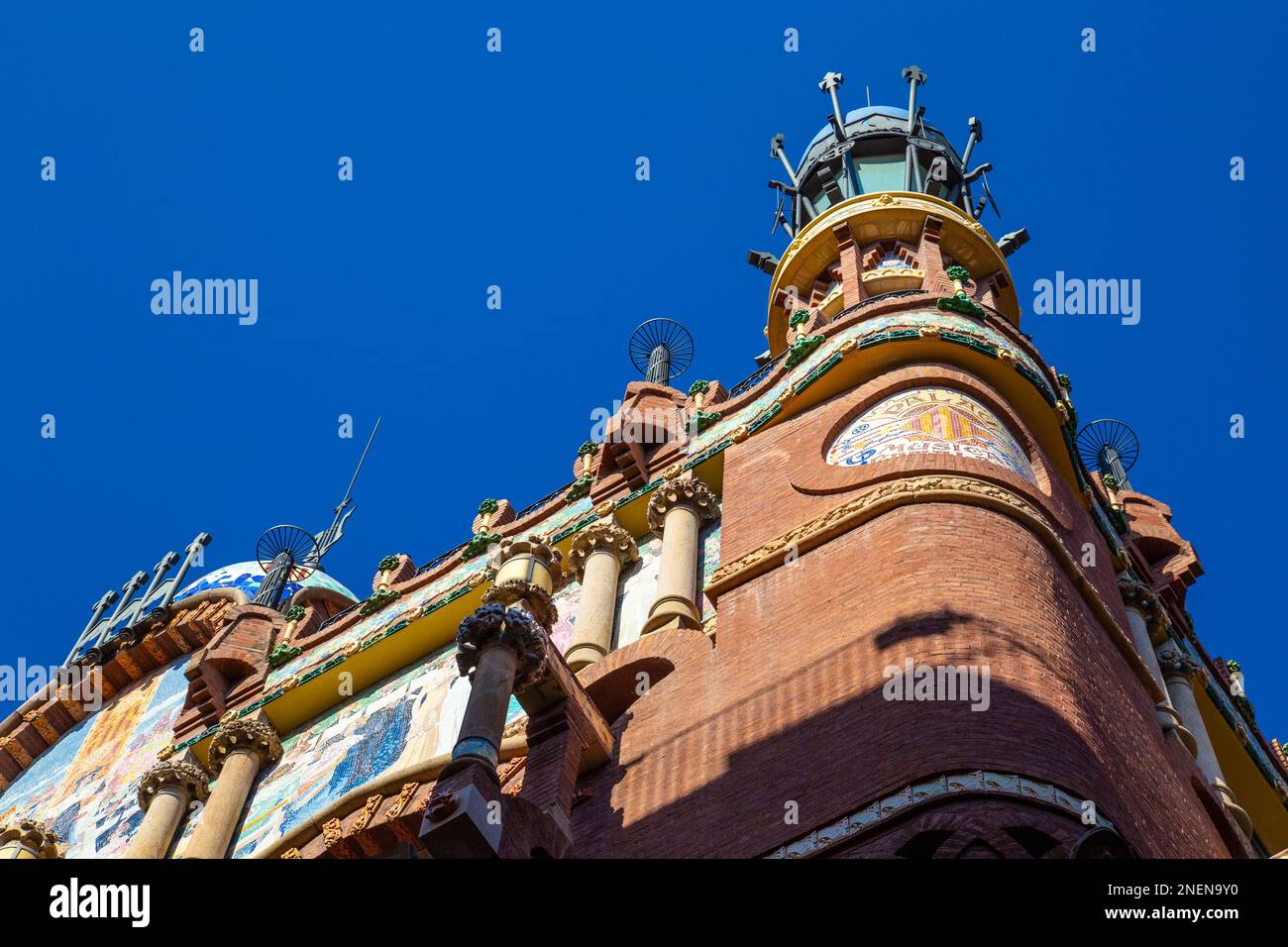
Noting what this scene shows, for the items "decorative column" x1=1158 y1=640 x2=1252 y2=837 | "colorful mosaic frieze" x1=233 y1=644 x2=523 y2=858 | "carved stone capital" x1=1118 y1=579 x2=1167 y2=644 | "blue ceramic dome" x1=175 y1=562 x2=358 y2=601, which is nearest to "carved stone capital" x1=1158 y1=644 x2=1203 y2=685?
"decorative column" x1=1158 y1=640 x2=1252 y2=837

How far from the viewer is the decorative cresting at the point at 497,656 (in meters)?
12.7

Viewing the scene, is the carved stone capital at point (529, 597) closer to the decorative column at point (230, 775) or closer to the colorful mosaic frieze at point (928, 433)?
the colorful mosaic frieze at point (928, 433)

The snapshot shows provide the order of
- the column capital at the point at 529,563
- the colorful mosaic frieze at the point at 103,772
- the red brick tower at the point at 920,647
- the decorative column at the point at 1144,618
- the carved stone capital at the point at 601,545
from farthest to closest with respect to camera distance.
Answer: the colorful mosaic frieze at the point at 103,772, the carved stone capital at the point at 601,545, the column capital at the point at 529,563, the decorative column at the point at 1144,618, the red brick tower at the point at 920,647

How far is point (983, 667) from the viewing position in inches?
500

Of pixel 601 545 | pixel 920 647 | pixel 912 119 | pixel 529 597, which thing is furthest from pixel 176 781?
pixel 912 119

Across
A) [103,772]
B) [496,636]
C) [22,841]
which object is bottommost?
[22,841]

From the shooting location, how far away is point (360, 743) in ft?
60.5

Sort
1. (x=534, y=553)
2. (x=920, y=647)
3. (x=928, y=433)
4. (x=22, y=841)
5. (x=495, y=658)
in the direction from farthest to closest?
(x=534, y=553) < (x=928, y=433) < (x=22, y=841) < (x=495, y=658) < (x=920, y=647)

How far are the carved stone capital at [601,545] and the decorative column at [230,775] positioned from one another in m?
3.79

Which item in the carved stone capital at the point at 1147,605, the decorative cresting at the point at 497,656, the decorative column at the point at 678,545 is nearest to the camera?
the decorative cresting at the point at 497,656

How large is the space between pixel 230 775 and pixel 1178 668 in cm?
1004

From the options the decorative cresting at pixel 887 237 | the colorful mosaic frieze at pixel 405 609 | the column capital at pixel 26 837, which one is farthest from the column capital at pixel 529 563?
the decorative cresting at pixel 887 237

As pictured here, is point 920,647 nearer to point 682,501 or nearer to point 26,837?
point 682,501
